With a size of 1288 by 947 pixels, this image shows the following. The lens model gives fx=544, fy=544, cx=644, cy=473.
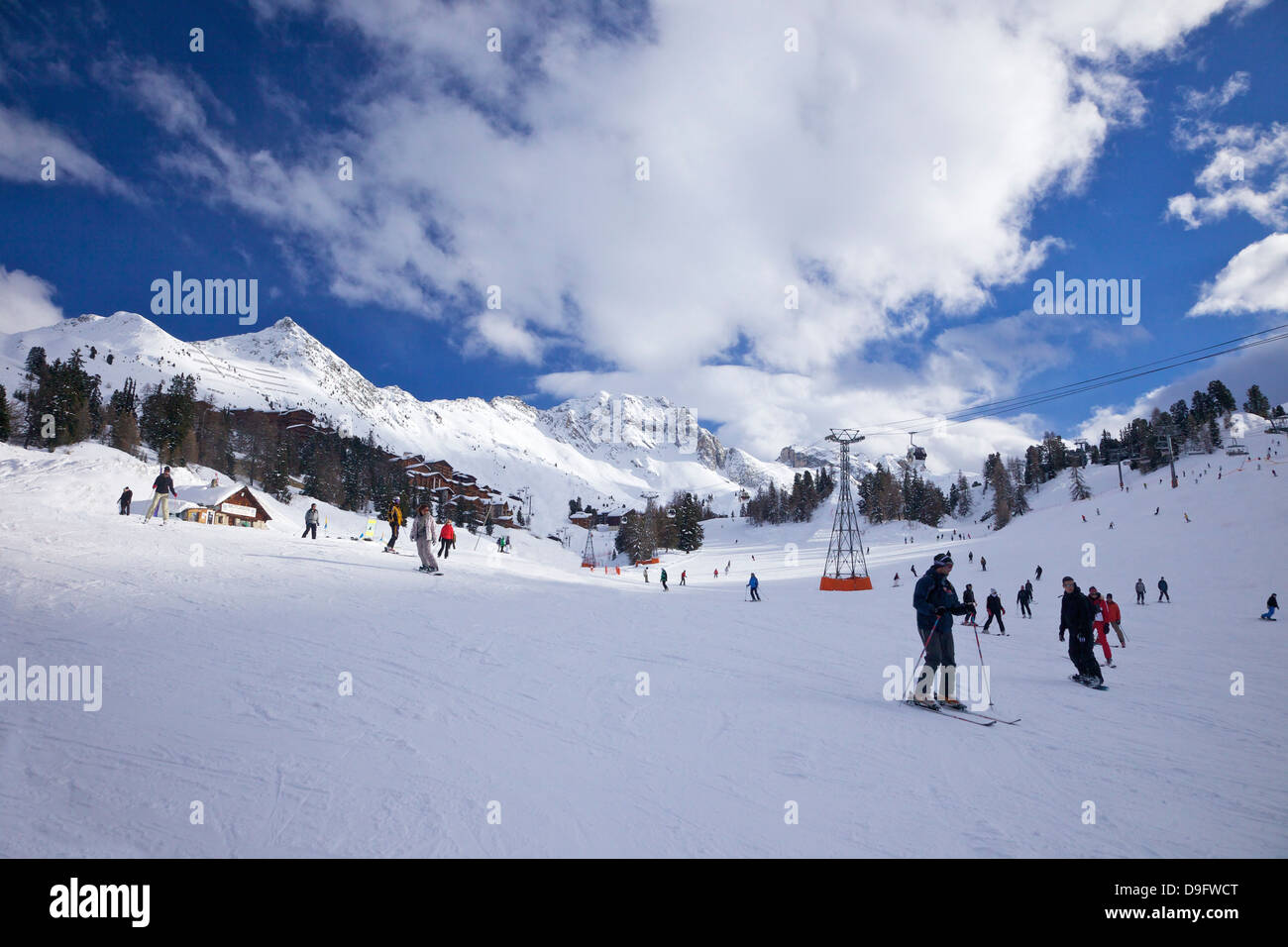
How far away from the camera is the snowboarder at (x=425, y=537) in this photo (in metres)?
17.3

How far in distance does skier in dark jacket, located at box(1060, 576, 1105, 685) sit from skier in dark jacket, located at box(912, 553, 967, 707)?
10.5 ft

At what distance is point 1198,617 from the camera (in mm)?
21047

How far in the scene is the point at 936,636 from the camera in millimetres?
7438

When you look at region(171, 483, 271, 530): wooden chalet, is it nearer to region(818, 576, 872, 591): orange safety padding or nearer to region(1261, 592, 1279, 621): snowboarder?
region(818, 576, 872, 591): orange safety padding

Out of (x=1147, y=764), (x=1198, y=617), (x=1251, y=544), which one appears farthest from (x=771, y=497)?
(x=1147, y=764)

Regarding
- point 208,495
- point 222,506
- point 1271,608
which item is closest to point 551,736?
point 1271,608

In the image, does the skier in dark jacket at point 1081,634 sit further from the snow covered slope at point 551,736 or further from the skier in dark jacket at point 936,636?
the skier in dark jacket at point 936,636

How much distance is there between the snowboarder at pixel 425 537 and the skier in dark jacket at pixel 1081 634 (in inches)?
636

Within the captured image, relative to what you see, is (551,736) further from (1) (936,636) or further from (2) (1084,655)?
(2) (1084,655)

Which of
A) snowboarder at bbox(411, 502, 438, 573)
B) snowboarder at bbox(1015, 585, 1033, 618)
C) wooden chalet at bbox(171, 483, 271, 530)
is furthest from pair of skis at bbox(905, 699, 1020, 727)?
wooden chalet at bbox(171, 483, 271, 530)

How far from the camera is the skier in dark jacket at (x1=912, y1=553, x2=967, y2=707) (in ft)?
24.0

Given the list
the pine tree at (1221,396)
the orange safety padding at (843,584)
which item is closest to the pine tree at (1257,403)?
the pine tree at (1221,396)
